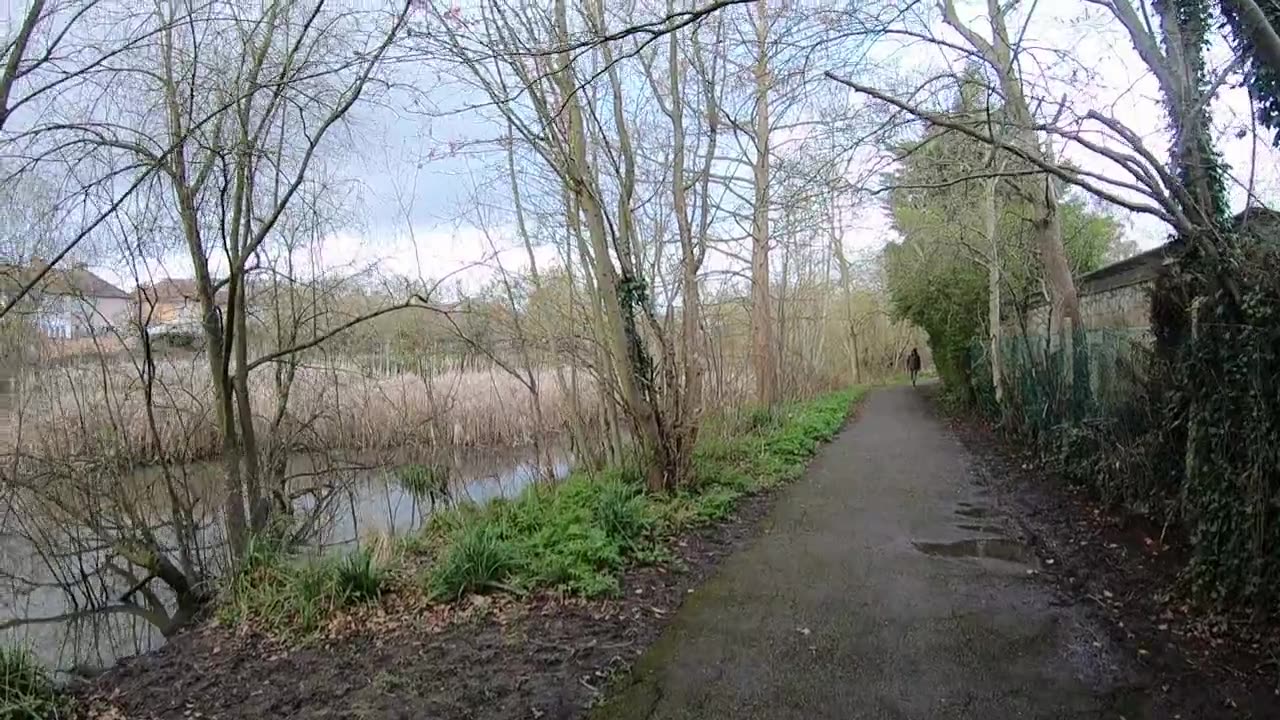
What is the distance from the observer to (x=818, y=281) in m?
28.7

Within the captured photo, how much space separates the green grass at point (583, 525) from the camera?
17.8 feet

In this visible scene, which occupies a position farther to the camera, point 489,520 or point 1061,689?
point 489,520

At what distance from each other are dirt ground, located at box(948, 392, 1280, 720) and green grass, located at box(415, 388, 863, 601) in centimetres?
299

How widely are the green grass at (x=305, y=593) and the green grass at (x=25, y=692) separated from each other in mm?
1151

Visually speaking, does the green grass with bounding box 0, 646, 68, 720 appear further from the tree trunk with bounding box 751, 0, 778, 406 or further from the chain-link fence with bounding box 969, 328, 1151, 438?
the tree trunk with bounding box 751, 0, 778, 406

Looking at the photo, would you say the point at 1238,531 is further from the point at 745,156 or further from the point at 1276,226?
the point at 745,156

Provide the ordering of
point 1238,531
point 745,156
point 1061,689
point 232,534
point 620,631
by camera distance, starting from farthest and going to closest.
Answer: point 745,156
point 232,534
point 620,631
point 1238,531
point 1061,689

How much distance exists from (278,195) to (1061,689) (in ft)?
24.0

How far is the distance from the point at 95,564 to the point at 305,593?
12.1ft

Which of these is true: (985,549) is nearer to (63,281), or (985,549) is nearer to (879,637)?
(879,637)

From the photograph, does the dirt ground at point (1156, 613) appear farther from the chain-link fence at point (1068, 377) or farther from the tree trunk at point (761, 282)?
the tree trunk at point (761, 282)

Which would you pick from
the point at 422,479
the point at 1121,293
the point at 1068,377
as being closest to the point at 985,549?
the point at 1068,377

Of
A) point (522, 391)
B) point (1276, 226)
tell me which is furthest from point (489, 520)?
point (522, 391)

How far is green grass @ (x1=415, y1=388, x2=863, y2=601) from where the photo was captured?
17.8 feet
